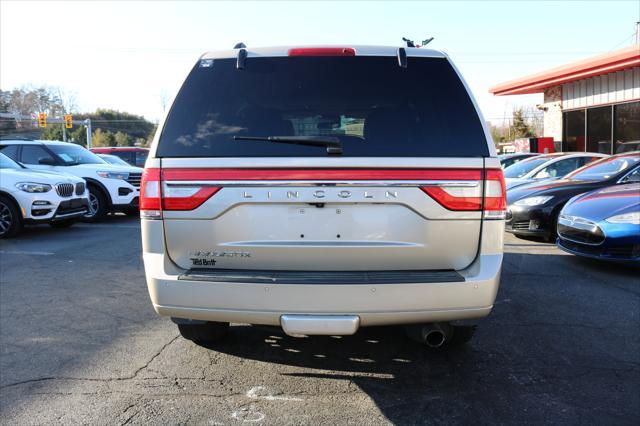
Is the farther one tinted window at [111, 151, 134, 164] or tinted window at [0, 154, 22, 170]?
tinted window at [111, 151, 134, 164]

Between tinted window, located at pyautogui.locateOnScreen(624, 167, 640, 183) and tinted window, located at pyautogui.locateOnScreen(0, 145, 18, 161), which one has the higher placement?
tinted window, located at pyautogui.locateOnScreen(0, 145, 18, 161)

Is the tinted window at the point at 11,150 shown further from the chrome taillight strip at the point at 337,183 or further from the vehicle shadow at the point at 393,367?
the chrome taillight strip at the point at 337,183

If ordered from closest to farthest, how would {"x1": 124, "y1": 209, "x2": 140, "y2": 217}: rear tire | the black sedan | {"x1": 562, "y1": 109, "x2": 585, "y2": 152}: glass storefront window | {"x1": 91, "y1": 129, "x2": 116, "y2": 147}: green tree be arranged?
the black sedan → {"x1": 124, "y1": 209, "x2": 140, "y2": 217}: rear tire → {"x1": 562, "y1": 109, "x2": 585, "y2": 152}: glass storefront window → {"x1": 91, "y1": 129, "x2": 116, "y2": 147}: green tree

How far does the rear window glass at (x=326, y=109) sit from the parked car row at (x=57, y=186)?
24.8 feet

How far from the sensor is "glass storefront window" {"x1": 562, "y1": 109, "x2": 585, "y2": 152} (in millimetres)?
20359

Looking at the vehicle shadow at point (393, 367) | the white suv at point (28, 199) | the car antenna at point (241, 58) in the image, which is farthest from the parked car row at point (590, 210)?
the white suv at point (28, 199)

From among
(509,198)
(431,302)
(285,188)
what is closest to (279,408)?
(431,302)

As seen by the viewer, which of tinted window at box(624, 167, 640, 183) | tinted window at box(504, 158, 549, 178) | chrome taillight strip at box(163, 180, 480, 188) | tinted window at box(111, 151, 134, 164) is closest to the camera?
chrome taillight strip at box(163, 180, 480, 188)

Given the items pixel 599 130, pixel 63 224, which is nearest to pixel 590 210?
pixel 63 224

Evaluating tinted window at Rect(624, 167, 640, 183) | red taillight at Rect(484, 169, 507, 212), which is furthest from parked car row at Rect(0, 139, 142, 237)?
tinted window at Rect(624, 167, 640, 183)

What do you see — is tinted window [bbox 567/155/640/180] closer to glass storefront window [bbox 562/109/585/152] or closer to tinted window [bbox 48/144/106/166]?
tinted window [bbox 48/144/106/166]

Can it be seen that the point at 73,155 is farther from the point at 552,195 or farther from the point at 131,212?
the point at 552,195

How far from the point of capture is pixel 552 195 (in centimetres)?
862

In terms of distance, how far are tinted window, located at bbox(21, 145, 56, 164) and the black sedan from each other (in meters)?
9.72
